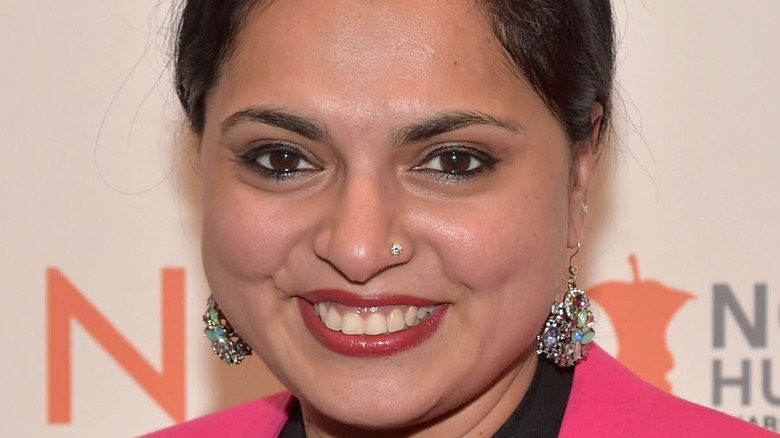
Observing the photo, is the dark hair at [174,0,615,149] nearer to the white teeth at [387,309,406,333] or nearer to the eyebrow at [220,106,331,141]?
the eyebrow at [220,106,331,141]

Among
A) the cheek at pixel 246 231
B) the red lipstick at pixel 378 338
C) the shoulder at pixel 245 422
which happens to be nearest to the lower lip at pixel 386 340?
the red lipstick at pixel 378 338

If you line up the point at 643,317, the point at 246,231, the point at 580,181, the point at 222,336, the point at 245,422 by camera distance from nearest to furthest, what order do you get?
the point at 246,231 < the point at 580,181 < the point at 222,336 < the point at 245,422 < the point at 643,317

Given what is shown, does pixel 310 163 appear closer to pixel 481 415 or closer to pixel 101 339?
pixel 481 415

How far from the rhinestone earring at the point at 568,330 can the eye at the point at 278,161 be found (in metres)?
0.36

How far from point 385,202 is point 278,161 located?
6.0 inches

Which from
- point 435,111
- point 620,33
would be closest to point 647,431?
point 435,111

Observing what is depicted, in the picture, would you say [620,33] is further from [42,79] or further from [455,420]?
[42,79]

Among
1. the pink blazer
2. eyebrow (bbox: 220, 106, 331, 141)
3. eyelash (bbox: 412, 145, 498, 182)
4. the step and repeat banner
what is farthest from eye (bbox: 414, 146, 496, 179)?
the step and repeat banner

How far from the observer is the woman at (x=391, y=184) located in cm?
114

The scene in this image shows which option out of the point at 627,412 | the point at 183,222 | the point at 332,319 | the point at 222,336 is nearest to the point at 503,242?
the point at 332,319

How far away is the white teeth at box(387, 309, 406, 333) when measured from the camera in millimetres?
1180

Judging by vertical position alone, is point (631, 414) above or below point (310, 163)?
below

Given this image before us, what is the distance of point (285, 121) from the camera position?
1.18m

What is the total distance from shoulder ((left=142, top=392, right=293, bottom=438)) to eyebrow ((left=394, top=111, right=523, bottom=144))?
1.85 feet
